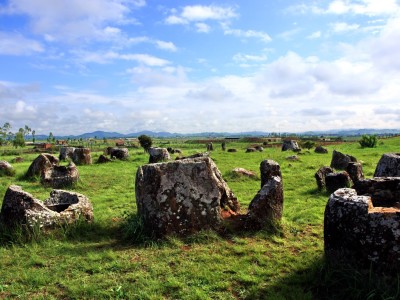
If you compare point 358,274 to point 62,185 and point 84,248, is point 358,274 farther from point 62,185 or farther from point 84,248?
point 62,185

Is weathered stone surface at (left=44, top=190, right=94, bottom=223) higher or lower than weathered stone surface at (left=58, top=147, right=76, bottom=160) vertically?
lower

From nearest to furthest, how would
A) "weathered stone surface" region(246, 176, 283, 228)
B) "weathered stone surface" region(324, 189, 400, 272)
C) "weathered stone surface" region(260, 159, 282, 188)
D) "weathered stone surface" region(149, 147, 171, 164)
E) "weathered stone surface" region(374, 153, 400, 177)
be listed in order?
1. "weathered stone surface" region(324, 189, 400, 272)
2. "weathered stone surface" region(246, 176, 283, 228)
3. "weathered stone surface" region(374, 153, 400, 177)
4. "weathered stone surface" region(260, 159, 282, 188)
5. "weathered stone surface" region(149, 147, 171, 164)

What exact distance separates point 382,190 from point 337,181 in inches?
340

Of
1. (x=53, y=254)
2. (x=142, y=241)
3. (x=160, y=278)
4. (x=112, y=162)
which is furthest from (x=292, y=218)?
(x=112, y=162)

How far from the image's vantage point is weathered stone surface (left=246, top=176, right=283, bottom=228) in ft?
34.0

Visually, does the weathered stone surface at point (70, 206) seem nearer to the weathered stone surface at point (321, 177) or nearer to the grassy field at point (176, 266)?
the grassy field at point (176, 266)

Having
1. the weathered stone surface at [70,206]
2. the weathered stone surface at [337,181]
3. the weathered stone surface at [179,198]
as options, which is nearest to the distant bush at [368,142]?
the weathered stone surface at [337,181]

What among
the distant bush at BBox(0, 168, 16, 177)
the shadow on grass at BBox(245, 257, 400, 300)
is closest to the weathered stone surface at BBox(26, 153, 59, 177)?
the distant bush at BBox(0, 168, 16, 177)

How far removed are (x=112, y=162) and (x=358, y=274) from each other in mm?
30281

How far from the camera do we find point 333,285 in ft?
22.1

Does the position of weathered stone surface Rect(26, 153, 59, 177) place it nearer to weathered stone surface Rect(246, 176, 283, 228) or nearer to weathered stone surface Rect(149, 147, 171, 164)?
weathered stone surface Rect(149, 147, 171, 164)

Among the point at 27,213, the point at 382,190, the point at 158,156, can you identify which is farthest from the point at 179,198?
the point at 158,156

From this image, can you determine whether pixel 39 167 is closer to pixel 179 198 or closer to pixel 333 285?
pixel 179 198

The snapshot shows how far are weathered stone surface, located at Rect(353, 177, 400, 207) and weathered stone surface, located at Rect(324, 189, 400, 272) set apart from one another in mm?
1782
